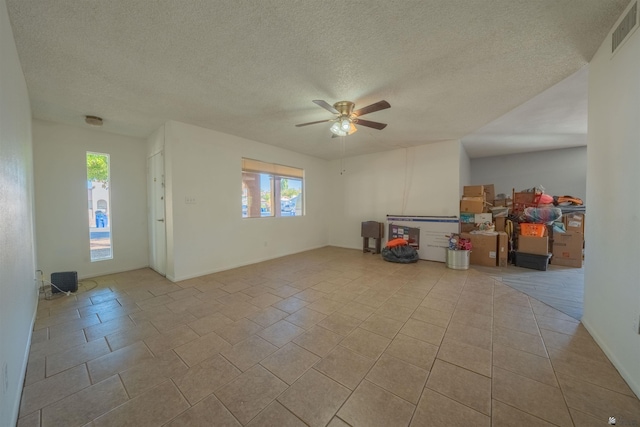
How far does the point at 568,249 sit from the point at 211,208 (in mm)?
6843

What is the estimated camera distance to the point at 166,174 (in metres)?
3.70

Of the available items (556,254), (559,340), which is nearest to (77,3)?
(559,340)

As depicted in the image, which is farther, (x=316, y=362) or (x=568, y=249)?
(x=568, y=249)

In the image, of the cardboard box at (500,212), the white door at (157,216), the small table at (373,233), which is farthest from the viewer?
the small table at (373,233)

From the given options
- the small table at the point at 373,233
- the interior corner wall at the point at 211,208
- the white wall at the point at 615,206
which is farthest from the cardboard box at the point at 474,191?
the interior corner wall at the point at 211,208

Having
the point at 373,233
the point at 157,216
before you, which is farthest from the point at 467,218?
the point at 157,216

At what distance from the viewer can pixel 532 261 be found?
4254 millimetres

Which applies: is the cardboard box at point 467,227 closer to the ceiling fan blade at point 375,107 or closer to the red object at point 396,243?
the red object at point 396,243

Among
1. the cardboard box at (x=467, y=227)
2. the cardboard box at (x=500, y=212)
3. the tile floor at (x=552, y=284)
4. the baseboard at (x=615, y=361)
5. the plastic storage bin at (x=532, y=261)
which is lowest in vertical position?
the tile floor at (x=552, y=284)

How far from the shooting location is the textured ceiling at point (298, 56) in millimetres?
1588

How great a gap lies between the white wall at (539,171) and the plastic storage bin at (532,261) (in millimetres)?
2681

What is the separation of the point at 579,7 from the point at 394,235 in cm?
428

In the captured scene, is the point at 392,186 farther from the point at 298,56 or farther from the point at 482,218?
the point at 298,56

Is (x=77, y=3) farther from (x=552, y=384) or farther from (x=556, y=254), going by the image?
(x=556, y=254)
